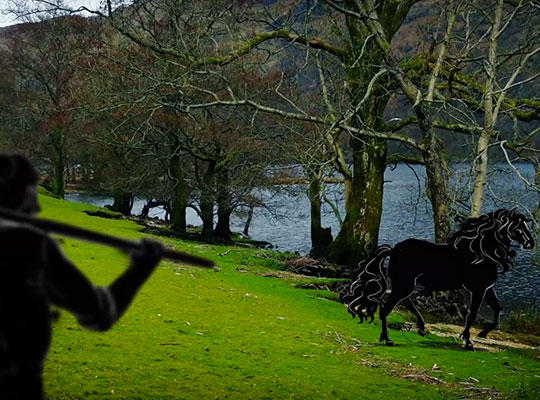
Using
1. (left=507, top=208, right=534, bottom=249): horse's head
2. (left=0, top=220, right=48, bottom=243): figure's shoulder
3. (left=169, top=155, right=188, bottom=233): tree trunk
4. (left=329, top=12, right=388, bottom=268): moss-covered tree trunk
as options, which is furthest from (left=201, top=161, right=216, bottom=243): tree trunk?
(left=0, top=220, right=48, bottom=243): figure's shoulder

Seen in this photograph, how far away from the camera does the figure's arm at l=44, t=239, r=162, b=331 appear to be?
1.90 metres

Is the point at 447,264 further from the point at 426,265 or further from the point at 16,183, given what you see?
the point at 16,183

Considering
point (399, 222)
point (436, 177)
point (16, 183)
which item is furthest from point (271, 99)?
point (16, 183)

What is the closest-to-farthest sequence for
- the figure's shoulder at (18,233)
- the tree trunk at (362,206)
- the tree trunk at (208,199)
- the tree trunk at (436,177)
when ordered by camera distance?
the figure's shoulder at (18,233) → the tree trunk at (436,177) → the tree trunk at (362,206) → the tree trunk at (208,199)

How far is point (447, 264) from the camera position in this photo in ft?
19.4

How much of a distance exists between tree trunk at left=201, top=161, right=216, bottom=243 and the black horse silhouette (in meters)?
21.5

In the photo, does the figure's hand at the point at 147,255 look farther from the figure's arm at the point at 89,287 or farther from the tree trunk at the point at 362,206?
the tree trunk at the point at 362,206

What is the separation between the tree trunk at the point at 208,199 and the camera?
27422mm

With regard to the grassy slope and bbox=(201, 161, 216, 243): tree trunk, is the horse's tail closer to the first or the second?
the grassy slope

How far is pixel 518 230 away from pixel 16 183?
4.82 metres

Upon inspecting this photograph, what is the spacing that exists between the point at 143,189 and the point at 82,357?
29.5 m

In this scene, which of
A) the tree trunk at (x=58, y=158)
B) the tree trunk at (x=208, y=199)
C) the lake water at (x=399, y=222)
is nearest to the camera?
the lake water at (x=399, y=222)

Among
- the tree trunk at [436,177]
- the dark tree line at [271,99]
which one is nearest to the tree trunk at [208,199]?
the dark tree line at [271,99]

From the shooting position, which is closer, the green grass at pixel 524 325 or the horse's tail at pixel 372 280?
the horse's tail at pixel 372 280
